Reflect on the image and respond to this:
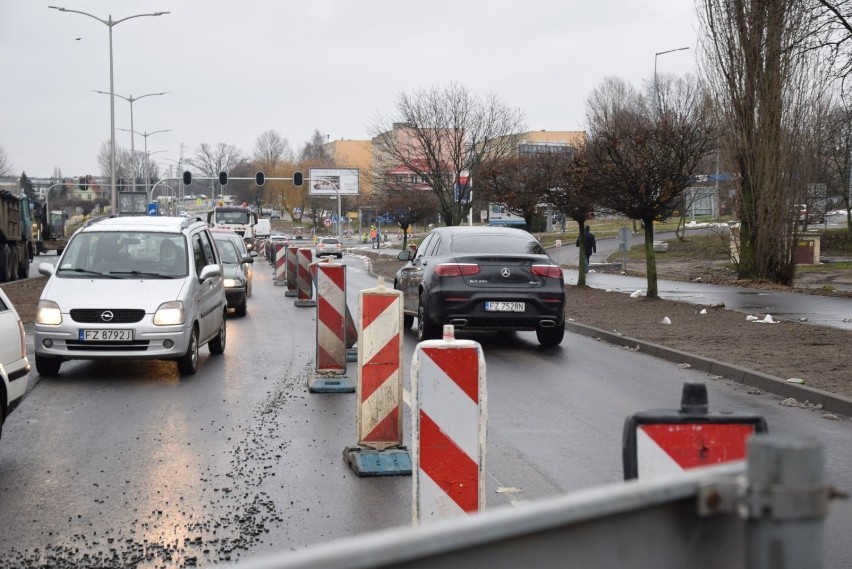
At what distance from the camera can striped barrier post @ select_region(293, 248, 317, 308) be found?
23734mm

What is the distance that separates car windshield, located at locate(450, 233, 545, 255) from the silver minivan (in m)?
3.57

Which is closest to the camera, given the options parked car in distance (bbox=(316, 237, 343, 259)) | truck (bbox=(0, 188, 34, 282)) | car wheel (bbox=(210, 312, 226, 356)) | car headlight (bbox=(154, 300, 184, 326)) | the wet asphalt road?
the wet asphalt road

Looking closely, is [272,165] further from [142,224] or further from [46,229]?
[142,224]

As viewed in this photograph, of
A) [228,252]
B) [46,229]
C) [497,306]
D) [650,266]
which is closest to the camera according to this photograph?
[497,306]

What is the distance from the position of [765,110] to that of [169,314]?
20.5m

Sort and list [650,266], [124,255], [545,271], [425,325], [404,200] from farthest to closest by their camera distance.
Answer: [404,200], [650,266], [425,325], [545,271], [124,255]

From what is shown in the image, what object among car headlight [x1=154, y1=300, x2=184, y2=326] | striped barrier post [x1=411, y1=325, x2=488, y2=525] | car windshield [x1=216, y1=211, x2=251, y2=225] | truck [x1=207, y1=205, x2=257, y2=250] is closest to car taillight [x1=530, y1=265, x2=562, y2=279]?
car headlight [x1=154, y1=300, x2=184, y2=326]

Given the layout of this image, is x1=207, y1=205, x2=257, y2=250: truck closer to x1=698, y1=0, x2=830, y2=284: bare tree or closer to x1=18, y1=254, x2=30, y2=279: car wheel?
x1=18, y1=254, x2=30, y2=279: car wheel

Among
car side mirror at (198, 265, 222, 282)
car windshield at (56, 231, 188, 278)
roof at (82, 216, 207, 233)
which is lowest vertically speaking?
car side mirror at (198, 265, 222, 282)

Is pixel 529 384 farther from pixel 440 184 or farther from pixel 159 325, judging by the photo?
pixel 440 184

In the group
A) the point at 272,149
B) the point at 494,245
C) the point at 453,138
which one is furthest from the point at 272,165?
the point at 494,245

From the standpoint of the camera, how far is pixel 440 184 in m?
50.6

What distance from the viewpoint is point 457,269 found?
14961 mm

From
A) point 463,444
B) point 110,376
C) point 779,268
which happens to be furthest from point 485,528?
point 779,268
